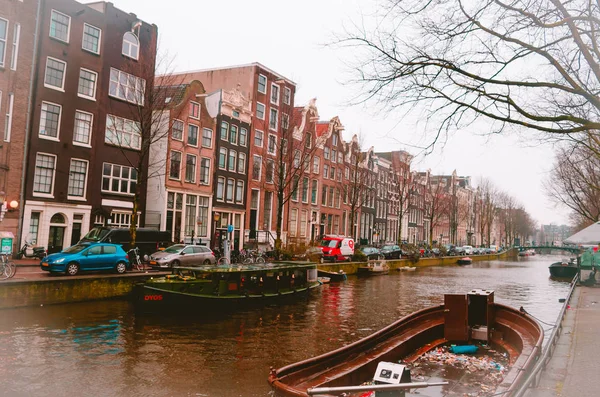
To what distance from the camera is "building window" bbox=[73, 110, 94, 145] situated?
99.4ft

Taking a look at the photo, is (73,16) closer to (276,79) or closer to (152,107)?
(152,107)

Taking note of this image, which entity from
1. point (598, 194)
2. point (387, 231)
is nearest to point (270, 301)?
point (598, 194)

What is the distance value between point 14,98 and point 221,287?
16574mm

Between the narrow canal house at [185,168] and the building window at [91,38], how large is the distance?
5.53 m

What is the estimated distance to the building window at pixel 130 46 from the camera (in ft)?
111

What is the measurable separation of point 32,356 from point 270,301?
12.9m

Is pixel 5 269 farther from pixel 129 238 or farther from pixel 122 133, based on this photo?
pixel 122 133

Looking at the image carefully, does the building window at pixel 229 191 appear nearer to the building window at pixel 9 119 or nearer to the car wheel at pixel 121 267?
the building window at pixel 9 119

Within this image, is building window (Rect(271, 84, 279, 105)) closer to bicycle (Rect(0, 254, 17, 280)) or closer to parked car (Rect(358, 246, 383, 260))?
parked car (Rect(358, 246, 383, 260))

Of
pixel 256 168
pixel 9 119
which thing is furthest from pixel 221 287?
pixel 256 168

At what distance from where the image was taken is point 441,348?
44.3ft

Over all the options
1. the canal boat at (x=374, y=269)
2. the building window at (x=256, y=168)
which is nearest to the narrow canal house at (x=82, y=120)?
the building window at (x=256, y=168)

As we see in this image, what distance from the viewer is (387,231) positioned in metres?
74.2

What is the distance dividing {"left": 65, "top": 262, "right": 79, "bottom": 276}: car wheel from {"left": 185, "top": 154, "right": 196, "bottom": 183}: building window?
17662 mm
